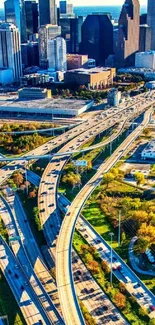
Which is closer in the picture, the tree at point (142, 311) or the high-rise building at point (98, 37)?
the tree at point (142, 311)

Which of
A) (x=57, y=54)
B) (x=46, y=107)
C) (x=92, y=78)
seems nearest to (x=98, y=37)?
(x=57, y=54)

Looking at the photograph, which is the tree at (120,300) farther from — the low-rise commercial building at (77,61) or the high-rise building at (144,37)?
the high-rise building at (144,37)

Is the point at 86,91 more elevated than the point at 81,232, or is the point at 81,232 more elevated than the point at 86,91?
the point at 86,91

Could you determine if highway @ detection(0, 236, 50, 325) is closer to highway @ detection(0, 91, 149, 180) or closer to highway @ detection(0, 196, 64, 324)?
highway @ detection(0, 196, 64, 324)

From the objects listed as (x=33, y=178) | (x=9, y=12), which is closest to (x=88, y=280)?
(x=33, y=178)

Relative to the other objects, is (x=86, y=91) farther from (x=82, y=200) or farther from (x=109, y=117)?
(x=82, y=200)

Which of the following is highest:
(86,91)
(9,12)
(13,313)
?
(9,12)

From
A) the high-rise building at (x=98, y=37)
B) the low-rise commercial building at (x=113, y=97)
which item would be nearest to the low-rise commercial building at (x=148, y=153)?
the low-rise commercial building at (x=113, y=97)

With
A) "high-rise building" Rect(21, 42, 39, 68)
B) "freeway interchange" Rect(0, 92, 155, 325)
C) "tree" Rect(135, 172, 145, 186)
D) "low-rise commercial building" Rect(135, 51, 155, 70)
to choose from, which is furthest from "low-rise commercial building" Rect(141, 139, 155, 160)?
"high-rise building" Rect(21, 42, 39, 68)
